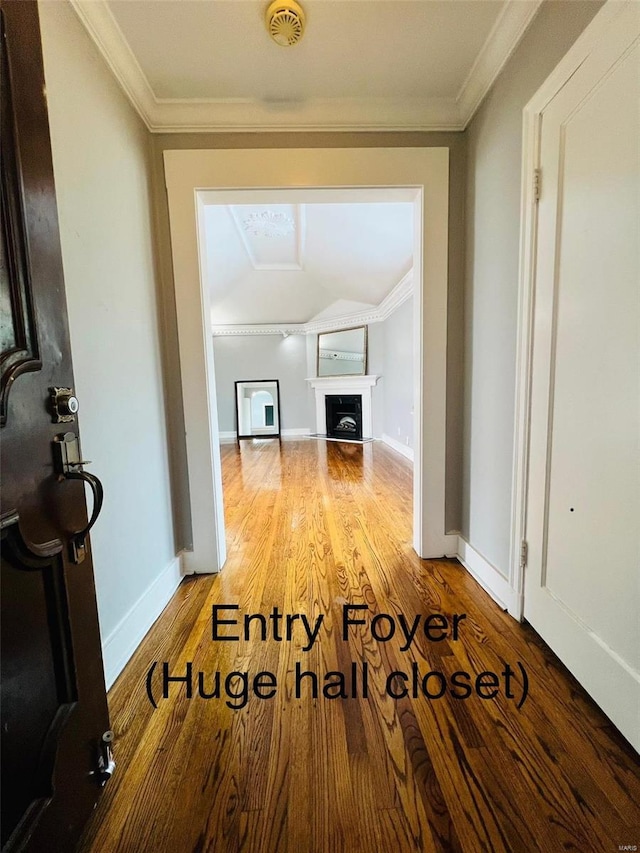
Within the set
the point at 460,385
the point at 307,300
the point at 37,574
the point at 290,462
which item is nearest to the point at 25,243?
the point at 37,574

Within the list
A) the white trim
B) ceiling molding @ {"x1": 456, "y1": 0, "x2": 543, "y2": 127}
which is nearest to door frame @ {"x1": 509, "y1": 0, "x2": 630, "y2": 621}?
ceiling molding @ {"x1": 456, "y1": 0, "x2": 543, "y2": 127}

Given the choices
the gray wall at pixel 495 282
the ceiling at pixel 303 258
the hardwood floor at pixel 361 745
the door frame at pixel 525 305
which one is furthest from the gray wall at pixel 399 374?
the hardwood floor at pixel 361 745

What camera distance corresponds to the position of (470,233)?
177 centimetres

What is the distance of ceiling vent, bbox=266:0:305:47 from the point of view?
1.21 metres

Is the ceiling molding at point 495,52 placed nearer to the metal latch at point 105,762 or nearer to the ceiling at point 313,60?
the ceiling at point 313,60

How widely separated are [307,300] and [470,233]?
517 cm

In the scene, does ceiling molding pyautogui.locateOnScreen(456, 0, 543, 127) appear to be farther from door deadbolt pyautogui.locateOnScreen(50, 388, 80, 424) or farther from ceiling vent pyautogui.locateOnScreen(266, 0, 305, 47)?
door deadbolt pyautogui.locateOnScreen(50, 388, 80, 424)

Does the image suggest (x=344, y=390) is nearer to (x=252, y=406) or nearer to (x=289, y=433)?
→ (x=289, y=433)

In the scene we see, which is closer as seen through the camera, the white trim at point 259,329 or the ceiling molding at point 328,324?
the ceiling molding at point 328,324

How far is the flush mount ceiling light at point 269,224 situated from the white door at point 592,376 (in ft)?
10.7

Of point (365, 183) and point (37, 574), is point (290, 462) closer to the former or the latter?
point (365, 183)

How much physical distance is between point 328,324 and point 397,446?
9.94ft

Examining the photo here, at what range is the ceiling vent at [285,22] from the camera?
1214 mm

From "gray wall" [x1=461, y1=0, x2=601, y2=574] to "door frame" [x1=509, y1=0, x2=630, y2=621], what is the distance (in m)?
0.05
